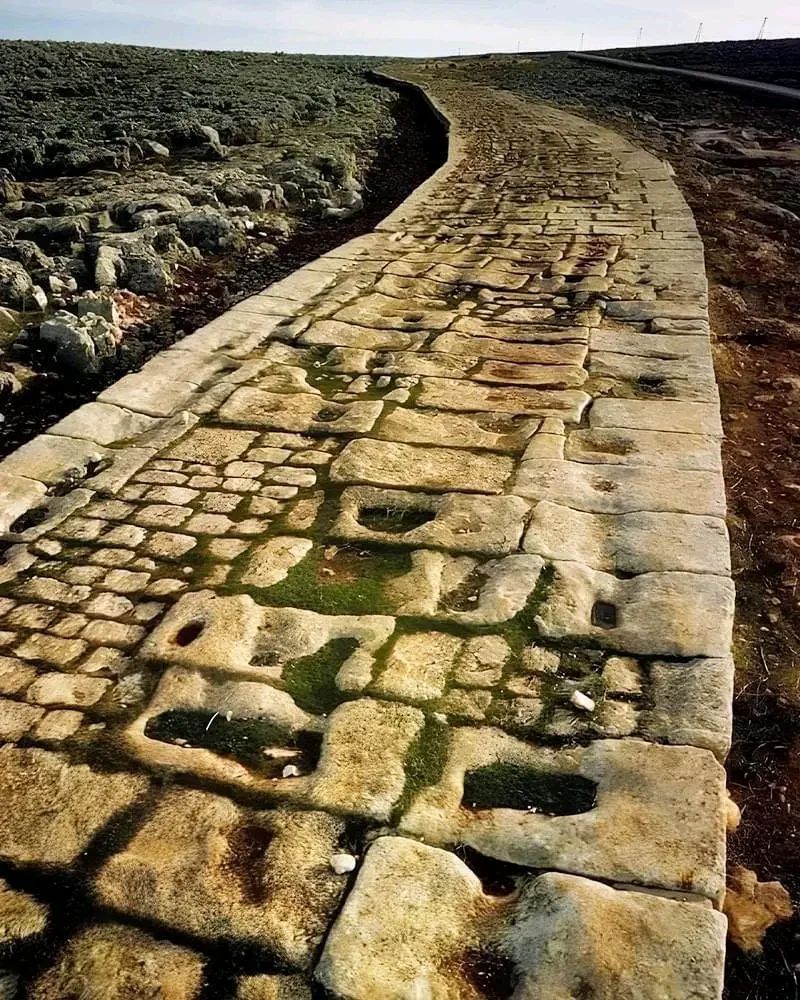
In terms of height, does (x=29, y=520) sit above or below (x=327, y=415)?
below

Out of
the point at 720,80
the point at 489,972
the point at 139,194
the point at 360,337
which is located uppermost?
the point at 720,80

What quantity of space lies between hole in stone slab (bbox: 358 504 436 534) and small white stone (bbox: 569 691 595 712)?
1001 millimetres

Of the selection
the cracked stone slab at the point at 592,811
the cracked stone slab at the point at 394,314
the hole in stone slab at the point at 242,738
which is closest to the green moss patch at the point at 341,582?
the hole in stone slab at the point at 242,738

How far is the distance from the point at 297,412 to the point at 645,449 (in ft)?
5.39

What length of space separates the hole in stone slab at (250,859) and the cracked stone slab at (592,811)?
0.32 m

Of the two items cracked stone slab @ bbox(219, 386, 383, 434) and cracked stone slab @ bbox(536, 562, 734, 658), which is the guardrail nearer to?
cracked stone slab @ bbox(219, 386, 383, 434)

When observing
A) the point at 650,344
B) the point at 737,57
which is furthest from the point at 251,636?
the point at 737,57

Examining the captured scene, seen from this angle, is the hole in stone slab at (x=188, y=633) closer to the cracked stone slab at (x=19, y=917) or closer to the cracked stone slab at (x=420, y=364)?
the cracked stone slab at (x=19, y=917)

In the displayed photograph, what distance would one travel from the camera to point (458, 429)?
379 centimetres

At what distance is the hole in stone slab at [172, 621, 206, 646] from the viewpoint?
2.46 meters

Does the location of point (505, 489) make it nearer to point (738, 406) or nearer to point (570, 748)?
point (570, 748)

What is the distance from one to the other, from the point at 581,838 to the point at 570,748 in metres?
0.29

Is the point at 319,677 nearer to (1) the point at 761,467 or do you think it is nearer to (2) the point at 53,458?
(2) the point at 53,458

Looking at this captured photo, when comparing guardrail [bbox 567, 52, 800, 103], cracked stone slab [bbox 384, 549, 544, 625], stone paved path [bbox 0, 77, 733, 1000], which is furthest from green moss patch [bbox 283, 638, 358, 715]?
guardrail [bbox 567, 52, 800, 103]
